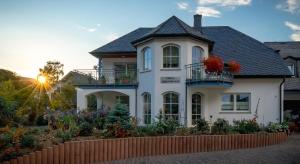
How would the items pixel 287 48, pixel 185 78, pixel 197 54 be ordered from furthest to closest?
pixel 287 48 < pixel 197 54 < pixel 185 78

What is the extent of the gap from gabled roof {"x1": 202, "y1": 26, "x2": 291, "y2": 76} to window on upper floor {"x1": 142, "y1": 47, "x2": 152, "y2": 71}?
5.52 metres

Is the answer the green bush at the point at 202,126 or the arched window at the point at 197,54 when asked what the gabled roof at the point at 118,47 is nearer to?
the arched window at the point at 197,54

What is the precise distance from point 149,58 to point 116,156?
9.77 m

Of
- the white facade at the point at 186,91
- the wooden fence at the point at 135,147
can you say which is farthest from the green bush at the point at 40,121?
the wooden fence at the point at 135,147

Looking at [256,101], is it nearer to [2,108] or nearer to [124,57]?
[124,57]

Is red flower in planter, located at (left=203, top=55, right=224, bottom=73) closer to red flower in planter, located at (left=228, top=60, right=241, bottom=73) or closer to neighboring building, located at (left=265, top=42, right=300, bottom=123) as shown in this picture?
red flower in planter, located at (left=228, top=60, right=241, bottom=73)

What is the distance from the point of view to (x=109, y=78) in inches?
897

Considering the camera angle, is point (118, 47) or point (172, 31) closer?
point (172, 31)

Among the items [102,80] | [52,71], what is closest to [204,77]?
[102,80]

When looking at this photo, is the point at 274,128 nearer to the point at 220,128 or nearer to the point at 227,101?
the point at 220,128

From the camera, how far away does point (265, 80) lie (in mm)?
21406

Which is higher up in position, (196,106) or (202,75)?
(202,75)

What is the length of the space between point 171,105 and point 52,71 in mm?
22220

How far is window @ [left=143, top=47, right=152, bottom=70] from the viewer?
20.3 metres
